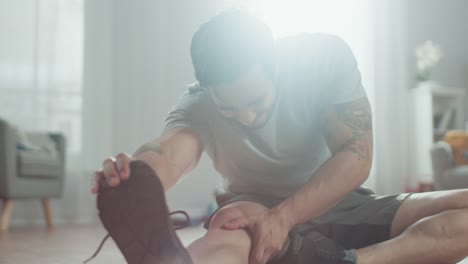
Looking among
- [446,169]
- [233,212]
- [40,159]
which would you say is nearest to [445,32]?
[446,169]

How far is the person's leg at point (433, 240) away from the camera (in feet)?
3.35

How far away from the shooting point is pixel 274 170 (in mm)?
1111

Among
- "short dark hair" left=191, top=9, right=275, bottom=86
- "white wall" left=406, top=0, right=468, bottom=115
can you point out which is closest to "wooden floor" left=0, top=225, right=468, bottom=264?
"short dark hair" left=191, top=9, right=275, bottom=86

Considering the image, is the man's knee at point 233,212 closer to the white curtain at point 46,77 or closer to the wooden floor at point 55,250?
the wooden floor at point 55,250

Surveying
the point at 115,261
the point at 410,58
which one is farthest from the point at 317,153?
the point at 410,58

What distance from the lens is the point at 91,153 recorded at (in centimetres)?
379

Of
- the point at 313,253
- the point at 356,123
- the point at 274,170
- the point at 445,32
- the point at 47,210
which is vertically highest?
the point at 445,32

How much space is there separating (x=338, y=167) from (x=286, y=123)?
16cm

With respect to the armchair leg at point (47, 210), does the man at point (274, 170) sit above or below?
above

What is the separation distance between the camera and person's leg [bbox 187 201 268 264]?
2.93 feet

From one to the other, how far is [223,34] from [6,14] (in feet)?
10.3

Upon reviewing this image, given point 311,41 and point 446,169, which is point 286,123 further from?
point 446,169

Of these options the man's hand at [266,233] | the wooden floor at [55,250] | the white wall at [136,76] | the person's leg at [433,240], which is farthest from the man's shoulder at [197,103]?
the white wall at [136,76]

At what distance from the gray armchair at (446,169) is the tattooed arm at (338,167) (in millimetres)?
2246
